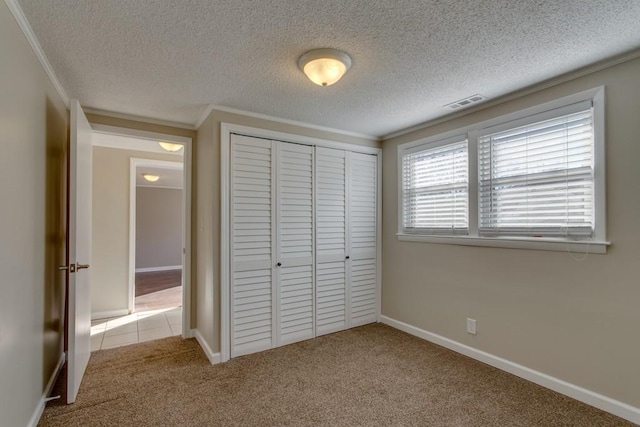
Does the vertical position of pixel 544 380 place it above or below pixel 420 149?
below

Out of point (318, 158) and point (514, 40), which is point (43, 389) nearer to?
point (318, 158)

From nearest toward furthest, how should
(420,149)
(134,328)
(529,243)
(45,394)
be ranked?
1. (45,394)
2. (529,243)
3. (420,149)
4. (134,328)

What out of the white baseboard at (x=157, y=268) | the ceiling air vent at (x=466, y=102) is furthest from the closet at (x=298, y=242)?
the white baseboard at (x=157, y=268)

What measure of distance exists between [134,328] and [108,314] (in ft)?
2.35

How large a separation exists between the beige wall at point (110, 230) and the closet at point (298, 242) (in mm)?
2270

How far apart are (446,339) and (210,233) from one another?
96.6 inches

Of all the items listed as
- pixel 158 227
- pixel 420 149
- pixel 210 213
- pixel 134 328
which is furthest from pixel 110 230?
pixel 158 227

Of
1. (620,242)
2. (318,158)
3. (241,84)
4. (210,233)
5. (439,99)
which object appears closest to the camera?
(620,242)

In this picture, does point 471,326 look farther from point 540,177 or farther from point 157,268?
point 157,268

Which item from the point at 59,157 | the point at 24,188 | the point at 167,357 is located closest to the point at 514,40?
the point at 24,188

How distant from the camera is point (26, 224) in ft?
5.87

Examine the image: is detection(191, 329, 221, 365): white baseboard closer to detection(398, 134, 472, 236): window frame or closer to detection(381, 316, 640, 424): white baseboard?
detection(381, 316, 640, 424): white baseboard

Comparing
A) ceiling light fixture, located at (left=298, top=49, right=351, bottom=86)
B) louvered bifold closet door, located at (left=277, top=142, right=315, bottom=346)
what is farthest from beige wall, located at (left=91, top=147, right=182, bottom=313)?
ceiling light fixture, located at (left=298, top=49, right=351, bottom=86)

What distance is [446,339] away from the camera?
3.07 metres
